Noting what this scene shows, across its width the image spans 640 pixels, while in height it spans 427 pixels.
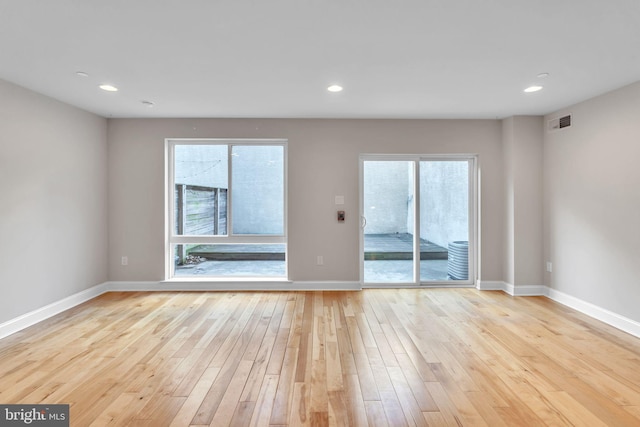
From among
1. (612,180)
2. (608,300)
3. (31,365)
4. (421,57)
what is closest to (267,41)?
(421,57)

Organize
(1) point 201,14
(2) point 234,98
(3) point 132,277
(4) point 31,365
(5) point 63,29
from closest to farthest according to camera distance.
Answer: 1. (1) point 201,14
2. (5) point 63,29
3. (4) point 31,365
4. (2) point 234,98
5. (3) point 132,277

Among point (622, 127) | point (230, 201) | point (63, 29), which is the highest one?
point (63, 29)

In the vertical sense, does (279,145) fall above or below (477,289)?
above

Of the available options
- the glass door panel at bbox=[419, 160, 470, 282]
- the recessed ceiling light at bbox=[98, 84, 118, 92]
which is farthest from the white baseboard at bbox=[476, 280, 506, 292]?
the recessed ceiling light at bbox=[98, 84, 118, 92]

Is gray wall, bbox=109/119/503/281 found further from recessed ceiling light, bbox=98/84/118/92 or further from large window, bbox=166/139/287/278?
recessed ceiling light, bbox=98/84/118/92

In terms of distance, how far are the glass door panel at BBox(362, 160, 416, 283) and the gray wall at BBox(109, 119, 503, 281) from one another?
9.2 inches

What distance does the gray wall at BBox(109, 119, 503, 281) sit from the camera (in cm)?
456

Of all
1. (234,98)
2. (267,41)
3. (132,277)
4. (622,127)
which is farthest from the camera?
(132,277)

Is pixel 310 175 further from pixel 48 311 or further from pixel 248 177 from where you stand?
pixel 48 311

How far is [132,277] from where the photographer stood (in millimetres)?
4594

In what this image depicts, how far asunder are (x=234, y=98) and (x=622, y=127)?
4.13m

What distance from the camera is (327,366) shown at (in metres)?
2.47

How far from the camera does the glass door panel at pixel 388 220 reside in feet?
15.5

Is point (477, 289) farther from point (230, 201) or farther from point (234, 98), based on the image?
point (234, 98)
